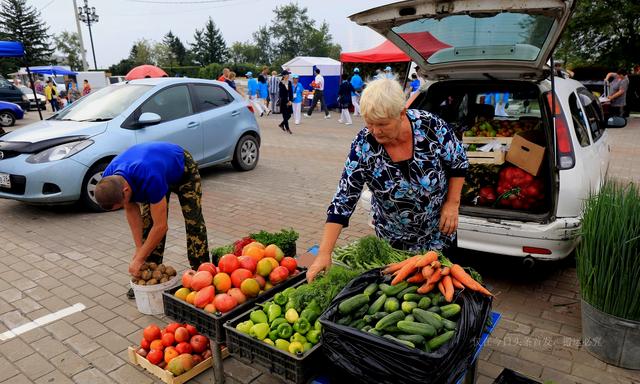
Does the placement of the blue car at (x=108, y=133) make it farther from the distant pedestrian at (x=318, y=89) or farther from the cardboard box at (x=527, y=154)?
the distant pedestrian at (x=318, y=89)

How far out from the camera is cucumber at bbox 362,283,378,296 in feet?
7.12

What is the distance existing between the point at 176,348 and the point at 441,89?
3777 millimetres

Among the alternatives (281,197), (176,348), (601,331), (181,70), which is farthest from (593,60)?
(181,70)

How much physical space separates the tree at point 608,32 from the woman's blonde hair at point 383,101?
26.8 meters

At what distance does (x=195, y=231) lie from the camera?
4086mm

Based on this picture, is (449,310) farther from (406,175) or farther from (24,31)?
(24,31)

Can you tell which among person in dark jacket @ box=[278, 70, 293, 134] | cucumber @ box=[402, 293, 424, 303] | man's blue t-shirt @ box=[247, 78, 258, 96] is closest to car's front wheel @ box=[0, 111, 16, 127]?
man's blue t-shirt @ box=[247, 78, 258, 96]

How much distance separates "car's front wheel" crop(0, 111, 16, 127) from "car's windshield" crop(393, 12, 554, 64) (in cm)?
1840

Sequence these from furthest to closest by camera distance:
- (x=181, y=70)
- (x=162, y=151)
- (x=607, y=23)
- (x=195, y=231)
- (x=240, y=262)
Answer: (x=181, y=70)
(x=607, y=23)
(x=195, y=231)
(x=162, y=151)
(x=240, y=262)

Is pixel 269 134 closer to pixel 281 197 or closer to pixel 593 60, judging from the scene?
pixel 281 197

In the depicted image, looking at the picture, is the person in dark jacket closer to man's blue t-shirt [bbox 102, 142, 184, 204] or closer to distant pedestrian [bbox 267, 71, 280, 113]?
distant pedestrian [bbox 267, 71, 280, 113]

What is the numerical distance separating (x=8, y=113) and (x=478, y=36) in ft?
62.4

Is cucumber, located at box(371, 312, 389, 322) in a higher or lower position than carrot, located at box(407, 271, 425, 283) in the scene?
lower

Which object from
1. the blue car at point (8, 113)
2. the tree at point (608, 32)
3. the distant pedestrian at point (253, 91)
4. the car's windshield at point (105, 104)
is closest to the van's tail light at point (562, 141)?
the car's windshield at point (105, 104)
